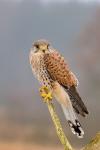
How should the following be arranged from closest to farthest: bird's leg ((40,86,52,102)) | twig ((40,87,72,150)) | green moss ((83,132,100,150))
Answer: green moss ((83,132,100,150)) → twig ((40,87,72,150)) → bird's leg ((40,86,52,102))

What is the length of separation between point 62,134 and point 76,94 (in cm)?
27

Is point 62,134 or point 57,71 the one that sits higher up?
point 57,71

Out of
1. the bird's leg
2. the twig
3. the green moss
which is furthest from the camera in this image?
the bird's leg

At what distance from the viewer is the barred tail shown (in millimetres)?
2537

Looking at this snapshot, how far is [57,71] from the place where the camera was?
2580 mm

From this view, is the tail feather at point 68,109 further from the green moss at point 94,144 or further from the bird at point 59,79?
the green moss at point 94,144

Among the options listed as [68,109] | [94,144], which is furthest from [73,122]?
[94,144]

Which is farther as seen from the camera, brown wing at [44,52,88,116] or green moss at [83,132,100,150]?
brown wing at [44,52,88,116]

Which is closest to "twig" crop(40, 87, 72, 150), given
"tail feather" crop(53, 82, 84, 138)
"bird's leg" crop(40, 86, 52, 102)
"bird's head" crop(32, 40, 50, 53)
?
"bird's leg" crop(40, 86, 52, 102)

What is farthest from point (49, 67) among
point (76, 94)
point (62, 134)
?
point (62, 134)

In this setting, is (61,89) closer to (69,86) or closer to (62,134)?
(69,86)

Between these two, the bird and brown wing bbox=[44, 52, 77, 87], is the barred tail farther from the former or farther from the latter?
brown wing bbox=[44, 52, 77, 87]

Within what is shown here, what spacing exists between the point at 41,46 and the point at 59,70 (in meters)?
0.21

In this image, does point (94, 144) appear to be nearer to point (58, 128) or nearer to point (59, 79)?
point (58, 128)
